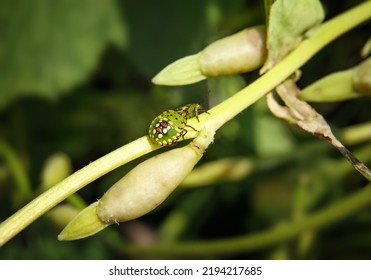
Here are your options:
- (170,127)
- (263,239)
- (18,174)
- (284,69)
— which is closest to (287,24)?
(284,69)

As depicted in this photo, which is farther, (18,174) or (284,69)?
(18,174)

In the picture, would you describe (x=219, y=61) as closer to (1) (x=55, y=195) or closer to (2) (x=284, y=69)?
(2) (x=284, y=69)

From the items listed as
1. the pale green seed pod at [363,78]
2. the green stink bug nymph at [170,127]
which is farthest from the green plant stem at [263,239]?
the green stink bug nymph at [170,127]

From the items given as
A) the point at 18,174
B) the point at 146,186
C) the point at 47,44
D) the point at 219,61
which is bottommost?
the point at 146,186

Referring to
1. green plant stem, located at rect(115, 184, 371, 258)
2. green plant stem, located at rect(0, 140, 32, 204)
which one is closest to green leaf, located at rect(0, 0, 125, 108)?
green plant stem, located at rect(0, 140, 32, 204)

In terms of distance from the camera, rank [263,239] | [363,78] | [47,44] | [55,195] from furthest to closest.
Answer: [47,44] < [263,239] < [363,78] < [55,195]

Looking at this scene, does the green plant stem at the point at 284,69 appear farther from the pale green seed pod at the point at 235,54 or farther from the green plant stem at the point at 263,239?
the green plant stem at the point at 263,239

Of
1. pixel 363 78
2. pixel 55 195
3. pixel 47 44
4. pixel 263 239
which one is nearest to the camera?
pixel 55 195
